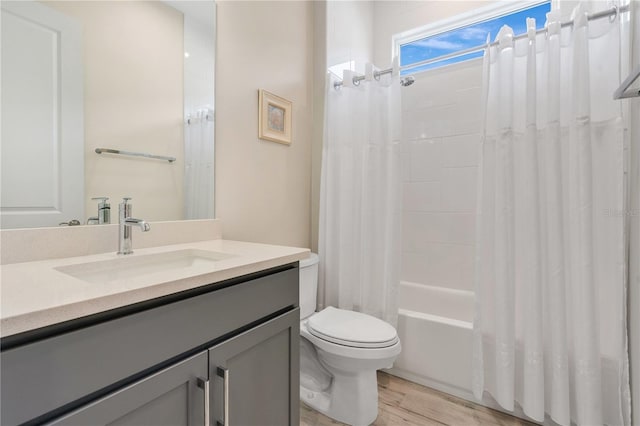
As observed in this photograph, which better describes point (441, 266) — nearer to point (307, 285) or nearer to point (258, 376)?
point (307, 285)

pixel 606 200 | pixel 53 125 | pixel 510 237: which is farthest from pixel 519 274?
pixel 53 125

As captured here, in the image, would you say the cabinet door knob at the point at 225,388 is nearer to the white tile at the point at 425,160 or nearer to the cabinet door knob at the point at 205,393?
the cabinet door knob at the point at 205,393

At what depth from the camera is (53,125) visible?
38.1 inches

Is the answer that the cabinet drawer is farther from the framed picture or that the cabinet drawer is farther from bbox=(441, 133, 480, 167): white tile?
bbox=(441, 133, 480, 167): white tile

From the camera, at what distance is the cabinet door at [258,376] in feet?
2.57

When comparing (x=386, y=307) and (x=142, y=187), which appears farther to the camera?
(x=386, y=307)

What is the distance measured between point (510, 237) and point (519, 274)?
0.18m

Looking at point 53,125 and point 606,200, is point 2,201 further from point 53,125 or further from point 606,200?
point 606,200

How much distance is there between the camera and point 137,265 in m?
1.01

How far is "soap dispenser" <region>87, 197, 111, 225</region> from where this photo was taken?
1.07 meters

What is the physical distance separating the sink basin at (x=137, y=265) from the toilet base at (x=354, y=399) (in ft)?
2.96

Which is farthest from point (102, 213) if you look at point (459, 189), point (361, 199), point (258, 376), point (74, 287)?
point (459, 189)

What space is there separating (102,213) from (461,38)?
8.60ft

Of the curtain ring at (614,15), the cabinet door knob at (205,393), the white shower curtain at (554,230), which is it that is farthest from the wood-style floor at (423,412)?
the curtain ring at (614,15)
